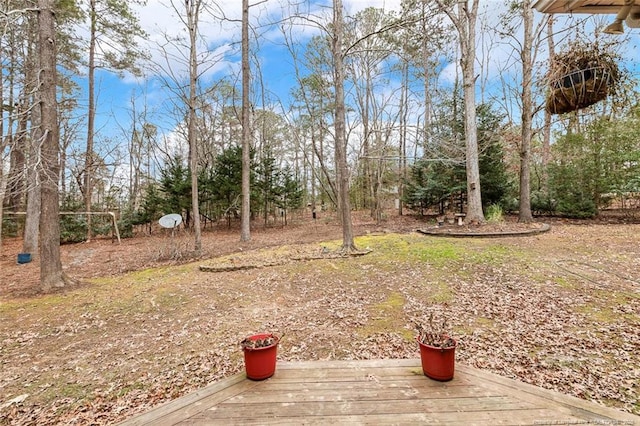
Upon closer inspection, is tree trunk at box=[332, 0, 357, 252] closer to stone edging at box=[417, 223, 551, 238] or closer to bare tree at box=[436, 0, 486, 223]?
stone edging at box=[417, 223, 551, 238]

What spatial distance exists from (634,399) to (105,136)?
16.0 meters

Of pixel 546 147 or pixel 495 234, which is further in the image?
pixel 546 147

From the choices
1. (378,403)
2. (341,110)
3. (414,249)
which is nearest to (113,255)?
(341,110)

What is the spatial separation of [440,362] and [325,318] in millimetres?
1872

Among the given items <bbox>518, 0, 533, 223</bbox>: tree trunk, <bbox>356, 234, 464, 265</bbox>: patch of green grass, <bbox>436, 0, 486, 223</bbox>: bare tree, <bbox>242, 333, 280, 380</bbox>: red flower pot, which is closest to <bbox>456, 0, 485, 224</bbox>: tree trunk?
<bbox>436, 0, 486, 223</bbox>: bare tree

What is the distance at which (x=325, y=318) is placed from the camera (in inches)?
147

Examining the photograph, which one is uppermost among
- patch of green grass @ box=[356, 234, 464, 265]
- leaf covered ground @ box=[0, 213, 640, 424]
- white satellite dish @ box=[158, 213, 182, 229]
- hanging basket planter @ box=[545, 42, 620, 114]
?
hanging basket planter @ box=[545, 42, 620, 114]

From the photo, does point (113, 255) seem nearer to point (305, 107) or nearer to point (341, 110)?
point (341, 110)

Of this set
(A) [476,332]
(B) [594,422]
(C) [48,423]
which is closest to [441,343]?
(B) [594,422]

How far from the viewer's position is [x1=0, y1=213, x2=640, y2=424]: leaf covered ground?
247 cm

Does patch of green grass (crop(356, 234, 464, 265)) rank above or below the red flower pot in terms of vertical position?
above

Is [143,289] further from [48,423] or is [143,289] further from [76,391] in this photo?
[48,423]

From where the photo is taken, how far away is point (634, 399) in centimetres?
204

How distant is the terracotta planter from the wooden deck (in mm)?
54
